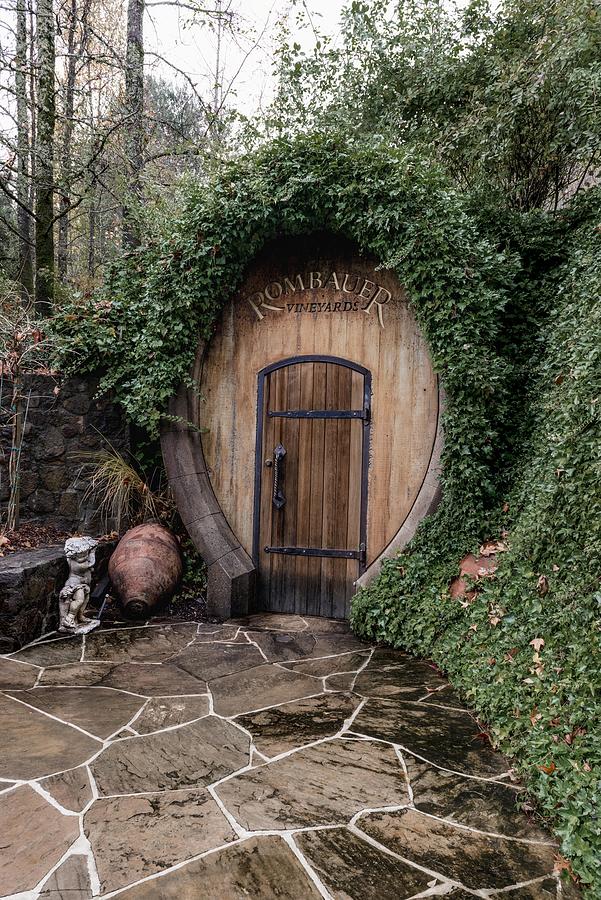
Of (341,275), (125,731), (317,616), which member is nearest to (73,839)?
(125,731)

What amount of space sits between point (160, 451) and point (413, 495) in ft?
7.73

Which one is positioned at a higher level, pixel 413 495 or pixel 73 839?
pixel 413 495

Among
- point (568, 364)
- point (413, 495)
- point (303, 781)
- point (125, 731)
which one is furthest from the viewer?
point (413, 495)

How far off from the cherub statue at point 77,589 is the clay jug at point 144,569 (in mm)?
301

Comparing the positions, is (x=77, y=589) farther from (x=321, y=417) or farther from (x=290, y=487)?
(x=321, y=417)

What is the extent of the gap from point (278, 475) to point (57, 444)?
2055mm

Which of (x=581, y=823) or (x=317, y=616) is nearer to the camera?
(x=581, y=823)

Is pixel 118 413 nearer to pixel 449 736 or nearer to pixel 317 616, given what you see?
pixel 317 616

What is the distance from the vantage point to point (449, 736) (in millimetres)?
2625

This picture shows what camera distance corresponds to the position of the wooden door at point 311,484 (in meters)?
4.44

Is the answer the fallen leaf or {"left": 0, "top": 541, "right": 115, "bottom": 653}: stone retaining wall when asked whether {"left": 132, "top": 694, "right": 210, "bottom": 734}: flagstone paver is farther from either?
the fallen leaf

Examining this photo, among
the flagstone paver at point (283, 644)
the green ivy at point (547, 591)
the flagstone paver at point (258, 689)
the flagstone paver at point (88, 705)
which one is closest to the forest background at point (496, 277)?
the green ivy at point (547, 591)

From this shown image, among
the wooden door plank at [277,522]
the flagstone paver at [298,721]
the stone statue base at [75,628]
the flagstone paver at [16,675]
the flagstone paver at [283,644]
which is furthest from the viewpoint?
the wooden door plank at [277,522]

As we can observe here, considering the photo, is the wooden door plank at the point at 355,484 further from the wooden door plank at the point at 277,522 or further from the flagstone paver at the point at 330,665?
the flagstone paver at the point at 330,665
